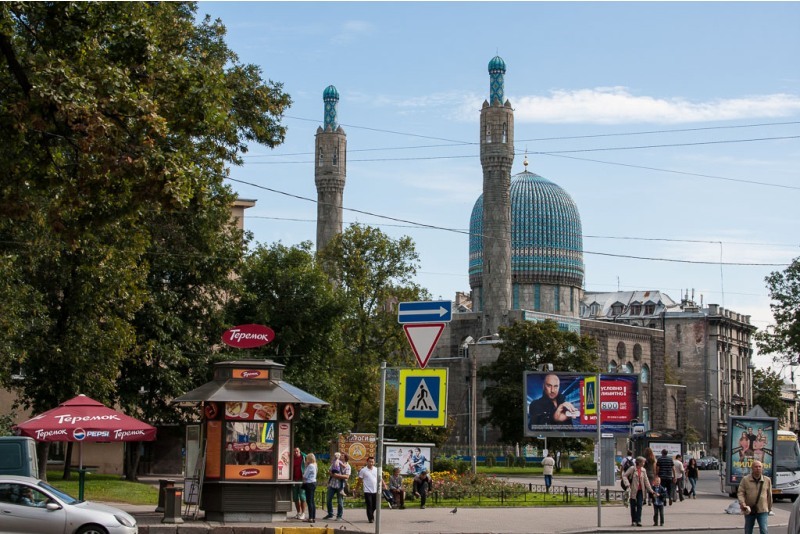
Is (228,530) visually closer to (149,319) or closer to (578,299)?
(149,319)

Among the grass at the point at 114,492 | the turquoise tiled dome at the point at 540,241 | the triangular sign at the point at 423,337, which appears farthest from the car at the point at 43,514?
the turquoise tiled dome at the point at 540,241

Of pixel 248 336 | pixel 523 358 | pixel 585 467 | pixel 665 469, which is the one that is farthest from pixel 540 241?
pixel 248 336

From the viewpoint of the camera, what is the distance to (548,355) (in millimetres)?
72188

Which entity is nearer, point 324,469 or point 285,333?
point 324,469

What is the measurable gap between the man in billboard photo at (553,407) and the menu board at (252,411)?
904 inches

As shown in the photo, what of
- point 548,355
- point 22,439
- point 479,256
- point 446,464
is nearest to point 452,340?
point 479,256

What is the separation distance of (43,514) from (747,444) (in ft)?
88.6

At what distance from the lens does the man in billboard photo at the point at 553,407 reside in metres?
45.5

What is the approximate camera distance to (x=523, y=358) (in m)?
72.5

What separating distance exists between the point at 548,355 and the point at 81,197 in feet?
184

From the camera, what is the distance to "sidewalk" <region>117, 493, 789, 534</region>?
22628mm

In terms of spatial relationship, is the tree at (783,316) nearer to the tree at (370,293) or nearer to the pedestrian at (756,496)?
the tree at (370,293)

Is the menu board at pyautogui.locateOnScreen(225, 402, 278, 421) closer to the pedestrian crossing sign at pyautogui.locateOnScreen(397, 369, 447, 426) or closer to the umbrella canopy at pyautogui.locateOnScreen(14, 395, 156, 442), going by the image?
the umbrella canopy at pyautogui.locateOnScreen(14, 395, 156, 442)

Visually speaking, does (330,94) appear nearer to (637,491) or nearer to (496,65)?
(496,65)
